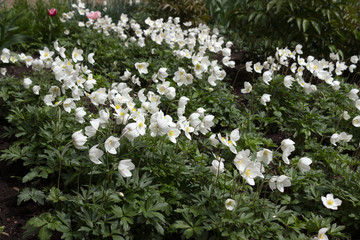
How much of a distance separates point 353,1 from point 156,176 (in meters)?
4.54

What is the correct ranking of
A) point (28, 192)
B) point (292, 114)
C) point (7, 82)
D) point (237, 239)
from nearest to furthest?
1. point (237, 239)
2. point (28, 192)
3. point (7, 82)
4. point (292, 114)

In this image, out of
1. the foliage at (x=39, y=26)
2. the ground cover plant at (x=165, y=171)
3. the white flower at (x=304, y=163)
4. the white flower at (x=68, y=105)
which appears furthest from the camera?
the foliage at (x=39, y=26)

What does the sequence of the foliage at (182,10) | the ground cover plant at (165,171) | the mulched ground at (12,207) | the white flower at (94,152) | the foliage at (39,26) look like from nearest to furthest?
the white flower at (94,152) → the ground cover plant at (165,171) → the mulched ground at (12,207) → the foliage at (39,26) → the foliage at (182,10)

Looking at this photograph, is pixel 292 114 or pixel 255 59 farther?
pixel 255 59

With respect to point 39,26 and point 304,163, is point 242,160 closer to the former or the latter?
point 304,163

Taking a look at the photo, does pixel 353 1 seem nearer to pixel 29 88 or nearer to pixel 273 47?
pixel 273 47

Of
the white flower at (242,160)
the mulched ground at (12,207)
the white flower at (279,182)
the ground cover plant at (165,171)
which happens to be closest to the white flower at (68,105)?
the ground cover plant at (165,171)

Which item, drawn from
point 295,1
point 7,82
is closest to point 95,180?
point 7,82

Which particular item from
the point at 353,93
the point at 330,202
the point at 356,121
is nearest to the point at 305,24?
the point at 353,93

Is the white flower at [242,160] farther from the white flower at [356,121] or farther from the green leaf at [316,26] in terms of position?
the green leaf at [316,26]

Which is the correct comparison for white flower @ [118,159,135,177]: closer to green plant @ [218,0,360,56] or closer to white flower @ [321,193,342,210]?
white flower @ [321,193,342,210]

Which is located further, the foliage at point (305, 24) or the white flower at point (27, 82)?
the foliage at point (305, 24)

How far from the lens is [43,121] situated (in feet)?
9.89

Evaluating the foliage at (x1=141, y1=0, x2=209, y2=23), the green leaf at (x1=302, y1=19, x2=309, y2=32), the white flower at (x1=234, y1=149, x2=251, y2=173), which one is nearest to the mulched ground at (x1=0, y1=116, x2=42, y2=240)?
the white flower at (x1=234, y1=149, x2=251, y2=173)
